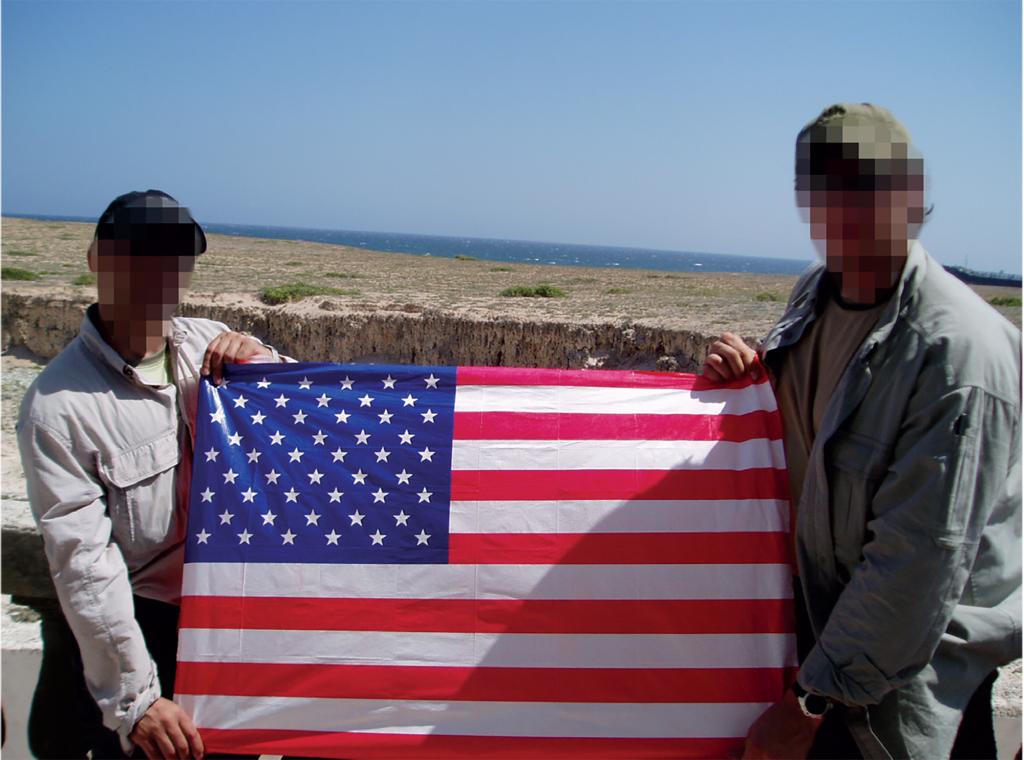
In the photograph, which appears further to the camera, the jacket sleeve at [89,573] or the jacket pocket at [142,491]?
the jacket pocket at [142,491]

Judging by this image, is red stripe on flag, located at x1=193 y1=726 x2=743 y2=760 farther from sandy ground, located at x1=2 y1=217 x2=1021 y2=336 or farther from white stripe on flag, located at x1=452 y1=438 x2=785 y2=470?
sandy ground, located at x1=2 y1=217 x2=1021 y2=336

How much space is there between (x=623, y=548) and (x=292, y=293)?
12994mm

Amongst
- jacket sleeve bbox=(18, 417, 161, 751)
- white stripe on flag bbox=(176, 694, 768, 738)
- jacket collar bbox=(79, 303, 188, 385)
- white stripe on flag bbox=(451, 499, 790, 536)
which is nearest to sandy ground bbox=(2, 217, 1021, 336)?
white stripe on flag bbox=(451, 499, 790, 536)

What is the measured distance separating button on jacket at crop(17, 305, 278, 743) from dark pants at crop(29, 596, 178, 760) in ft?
0.54

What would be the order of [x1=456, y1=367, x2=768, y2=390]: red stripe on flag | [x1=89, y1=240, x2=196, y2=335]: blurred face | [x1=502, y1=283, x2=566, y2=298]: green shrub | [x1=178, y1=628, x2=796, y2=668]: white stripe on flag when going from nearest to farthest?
1. [x1=89, y1=240, x2=196, y2=335]: blurred face
2. [x1=178, y1=628, x2=796, y2=668]: white stripe on flag
3. [x1=456, y1=367, x2=768, y2=390]: red stripe on flag
4. [x1=502, y1=283, x2=566, y2=298]: green shrub

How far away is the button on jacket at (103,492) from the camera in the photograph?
1976 millimetres

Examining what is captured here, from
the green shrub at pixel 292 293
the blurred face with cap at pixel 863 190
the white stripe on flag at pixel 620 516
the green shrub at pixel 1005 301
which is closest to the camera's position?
the blurred face with cap at pixel 863 190

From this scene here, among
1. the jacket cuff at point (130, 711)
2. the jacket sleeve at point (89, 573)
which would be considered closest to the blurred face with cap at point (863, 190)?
the jacket sleeve at point (89, 573)

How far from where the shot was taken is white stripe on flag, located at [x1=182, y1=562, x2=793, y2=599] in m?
2.41

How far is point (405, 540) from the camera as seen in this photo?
2.47 metres

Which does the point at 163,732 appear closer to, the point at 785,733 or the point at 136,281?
the point at 136,281

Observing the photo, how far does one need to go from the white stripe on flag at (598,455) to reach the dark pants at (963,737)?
0.83 m

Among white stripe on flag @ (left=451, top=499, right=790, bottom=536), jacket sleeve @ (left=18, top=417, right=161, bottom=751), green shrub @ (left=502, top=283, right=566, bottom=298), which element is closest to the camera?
jacket sleeve @ (left=18, top=417, right=161, bottom=751)

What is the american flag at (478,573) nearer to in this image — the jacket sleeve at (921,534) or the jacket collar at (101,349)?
the jacket collar at (101,349)
